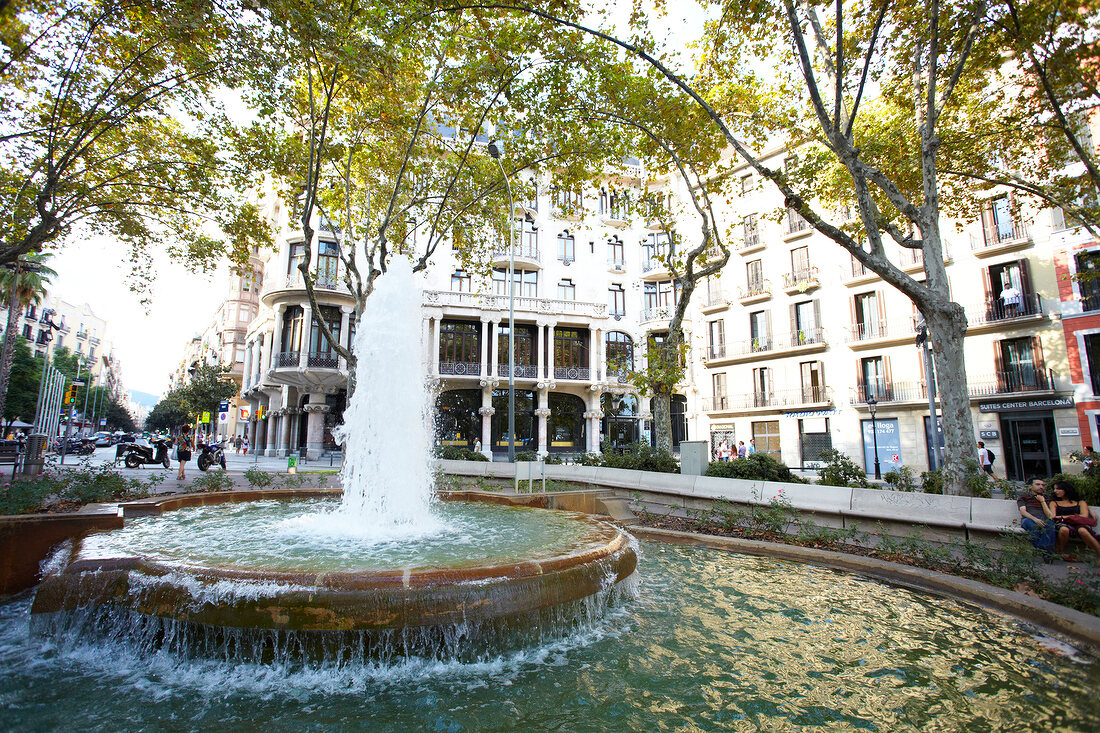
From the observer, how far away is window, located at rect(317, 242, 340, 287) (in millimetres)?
31200

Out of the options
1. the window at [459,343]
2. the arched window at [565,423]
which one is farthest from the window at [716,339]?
the window at [459,343]

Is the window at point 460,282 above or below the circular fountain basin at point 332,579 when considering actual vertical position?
above

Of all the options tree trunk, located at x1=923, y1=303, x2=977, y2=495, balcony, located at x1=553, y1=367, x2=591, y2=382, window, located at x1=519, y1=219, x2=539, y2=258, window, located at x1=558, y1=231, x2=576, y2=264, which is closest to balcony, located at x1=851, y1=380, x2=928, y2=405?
balcony, located at x1=553, y1=367, x2=591, y2=382

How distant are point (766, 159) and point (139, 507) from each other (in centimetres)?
3181

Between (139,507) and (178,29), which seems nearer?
(139,507)

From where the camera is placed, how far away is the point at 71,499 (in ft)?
26.2

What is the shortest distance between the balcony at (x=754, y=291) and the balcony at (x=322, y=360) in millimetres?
23928

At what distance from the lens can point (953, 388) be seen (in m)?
8.92

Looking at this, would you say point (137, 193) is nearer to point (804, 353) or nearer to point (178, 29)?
point (178, 29)

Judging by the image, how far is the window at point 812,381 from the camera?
26.4 metres

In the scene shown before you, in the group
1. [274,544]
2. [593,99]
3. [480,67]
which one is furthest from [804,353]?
[274,544]

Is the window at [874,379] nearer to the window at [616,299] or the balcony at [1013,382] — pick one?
the balcony at [1013,382]

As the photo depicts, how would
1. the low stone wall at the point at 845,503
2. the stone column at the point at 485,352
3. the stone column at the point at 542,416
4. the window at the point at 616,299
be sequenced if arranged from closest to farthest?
1. the low stone wall at the point at 845,503
2. the stone column at the point at 485,352
3. the stone column at the point at 542,416
4. the window at the point at 616,299

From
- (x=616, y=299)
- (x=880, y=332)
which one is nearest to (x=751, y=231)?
(x=880, y=332)
